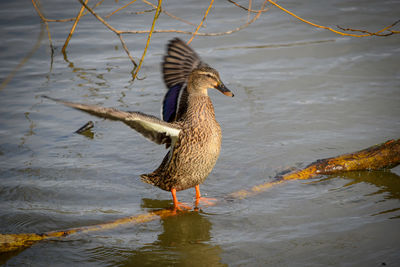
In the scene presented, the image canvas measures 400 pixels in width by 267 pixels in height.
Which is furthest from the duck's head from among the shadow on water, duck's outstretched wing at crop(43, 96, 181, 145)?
the shadow on water

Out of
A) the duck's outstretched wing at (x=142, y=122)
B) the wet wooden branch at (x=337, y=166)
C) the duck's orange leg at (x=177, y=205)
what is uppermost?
the duck's outstretched wing at (x=142, y=122)

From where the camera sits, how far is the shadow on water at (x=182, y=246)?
10.8 feet

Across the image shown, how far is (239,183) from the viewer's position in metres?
4.33

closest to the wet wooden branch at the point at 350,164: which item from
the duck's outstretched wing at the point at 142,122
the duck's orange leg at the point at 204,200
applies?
the duck's orange leg at the point at 204,200

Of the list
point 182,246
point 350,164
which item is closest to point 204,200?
point 182,246

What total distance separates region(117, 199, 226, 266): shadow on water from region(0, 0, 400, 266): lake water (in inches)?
0.5

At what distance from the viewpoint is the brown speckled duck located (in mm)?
3877

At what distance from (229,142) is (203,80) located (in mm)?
1293

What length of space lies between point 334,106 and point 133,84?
2734 millimetres

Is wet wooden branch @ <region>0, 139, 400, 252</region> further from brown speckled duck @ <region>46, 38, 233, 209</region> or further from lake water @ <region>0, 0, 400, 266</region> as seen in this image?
brown speckled duck @ <region>46, 38, 233, 209</region>

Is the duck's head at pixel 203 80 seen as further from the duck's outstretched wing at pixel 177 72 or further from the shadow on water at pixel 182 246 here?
the shadow on water at pixel 182 246

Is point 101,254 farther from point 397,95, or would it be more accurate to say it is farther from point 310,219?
point 397,95

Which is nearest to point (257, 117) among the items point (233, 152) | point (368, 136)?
point (233, 152)

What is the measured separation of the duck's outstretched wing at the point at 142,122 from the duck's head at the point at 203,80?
1.24ft
